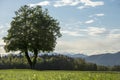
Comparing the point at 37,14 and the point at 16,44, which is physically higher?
the point at 37,14

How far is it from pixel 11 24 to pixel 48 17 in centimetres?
1062

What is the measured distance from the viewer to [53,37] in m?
91.4

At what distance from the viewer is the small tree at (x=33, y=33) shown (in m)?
89.8

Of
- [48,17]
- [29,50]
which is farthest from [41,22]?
[29,50]

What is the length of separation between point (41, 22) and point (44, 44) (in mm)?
6534

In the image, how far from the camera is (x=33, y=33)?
298 ft

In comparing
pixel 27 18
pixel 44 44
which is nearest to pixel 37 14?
pixel 27 18

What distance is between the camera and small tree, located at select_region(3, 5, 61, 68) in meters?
89.8

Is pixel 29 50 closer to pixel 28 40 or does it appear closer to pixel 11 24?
pixel 28 40

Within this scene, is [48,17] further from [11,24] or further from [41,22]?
[11,24]

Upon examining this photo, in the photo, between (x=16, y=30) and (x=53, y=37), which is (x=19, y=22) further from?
(x=53, y=37)

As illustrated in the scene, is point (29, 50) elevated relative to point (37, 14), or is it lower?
lower

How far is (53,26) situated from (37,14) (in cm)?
613

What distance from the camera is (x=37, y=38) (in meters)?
90.2
